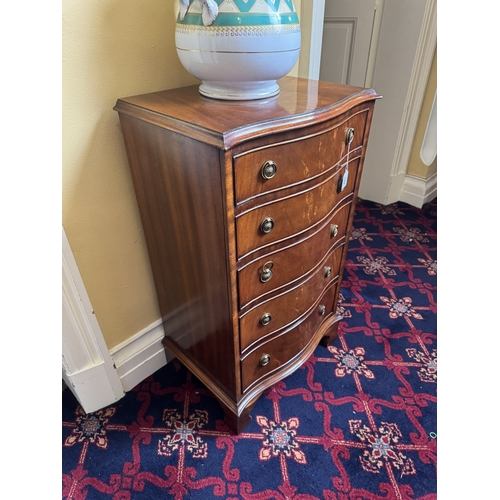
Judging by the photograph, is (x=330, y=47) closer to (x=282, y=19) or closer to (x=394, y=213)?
(x=394, y=213)

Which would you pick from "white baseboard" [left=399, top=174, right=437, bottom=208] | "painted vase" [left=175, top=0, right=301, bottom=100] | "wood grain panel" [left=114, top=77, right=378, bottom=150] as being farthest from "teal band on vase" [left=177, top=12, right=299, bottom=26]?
"white baseboard" [left=399, top=174, right=437, bottom=208]

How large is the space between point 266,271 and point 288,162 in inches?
11.2

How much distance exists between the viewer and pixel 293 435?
1.23 metres

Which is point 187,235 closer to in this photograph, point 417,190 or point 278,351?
point 278,351

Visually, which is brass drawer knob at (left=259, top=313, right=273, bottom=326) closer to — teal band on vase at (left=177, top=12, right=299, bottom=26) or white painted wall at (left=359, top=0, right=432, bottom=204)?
teal band on vase at (left=177, top=12, right=299, bottom=26)

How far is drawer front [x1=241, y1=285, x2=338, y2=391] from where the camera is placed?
1.12 m

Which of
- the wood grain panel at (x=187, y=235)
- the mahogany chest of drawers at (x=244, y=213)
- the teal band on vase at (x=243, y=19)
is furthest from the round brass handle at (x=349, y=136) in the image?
the wood grain panel at (x=187, y=235)

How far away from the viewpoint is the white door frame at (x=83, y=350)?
104cm

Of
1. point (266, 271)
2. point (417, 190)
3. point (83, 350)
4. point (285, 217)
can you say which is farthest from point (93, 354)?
point (417, 190)

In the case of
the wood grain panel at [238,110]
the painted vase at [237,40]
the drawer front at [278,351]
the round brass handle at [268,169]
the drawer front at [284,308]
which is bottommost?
the drawer front at [278,351]

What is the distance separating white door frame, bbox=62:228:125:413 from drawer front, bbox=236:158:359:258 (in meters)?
0.50

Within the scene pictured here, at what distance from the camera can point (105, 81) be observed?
0.94 metres

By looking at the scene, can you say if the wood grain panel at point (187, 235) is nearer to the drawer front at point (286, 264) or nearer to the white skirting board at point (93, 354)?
the drawer front at point (286, 264)

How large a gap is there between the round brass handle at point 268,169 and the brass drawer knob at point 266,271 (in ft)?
0.79
